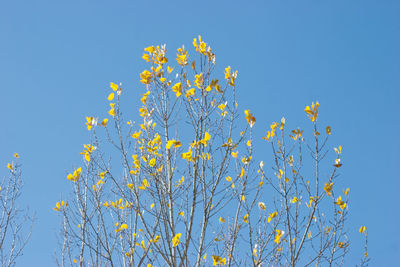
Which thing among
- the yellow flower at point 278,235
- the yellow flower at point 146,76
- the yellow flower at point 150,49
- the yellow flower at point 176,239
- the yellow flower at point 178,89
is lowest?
the yellow flower at point 176,239

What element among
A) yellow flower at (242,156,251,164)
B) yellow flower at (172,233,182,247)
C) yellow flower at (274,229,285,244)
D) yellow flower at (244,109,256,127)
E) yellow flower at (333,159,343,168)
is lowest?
yellow flower at (172,233,182,247)

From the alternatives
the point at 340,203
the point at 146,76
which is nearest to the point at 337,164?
the point at 340,203

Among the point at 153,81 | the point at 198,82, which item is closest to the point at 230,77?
the point at 198,82

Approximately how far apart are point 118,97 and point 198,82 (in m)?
0.83

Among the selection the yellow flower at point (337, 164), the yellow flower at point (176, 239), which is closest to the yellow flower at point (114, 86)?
the yellow flower at point (176, 239)

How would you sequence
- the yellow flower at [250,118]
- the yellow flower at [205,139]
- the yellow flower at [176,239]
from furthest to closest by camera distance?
the yellow flower at [250,118]
the yellow flower at [205,139]
the yellow flower at [176,239]

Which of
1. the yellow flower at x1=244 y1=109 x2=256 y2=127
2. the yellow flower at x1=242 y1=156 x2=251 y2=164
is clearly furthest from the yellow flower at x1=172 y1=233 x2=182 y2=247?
the yellow flower at x1=244 y1=109 x2=256 y2=127

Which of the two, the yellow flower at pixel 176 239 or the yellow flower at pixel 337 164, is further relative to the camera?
the yellow flower at pixel 337 164

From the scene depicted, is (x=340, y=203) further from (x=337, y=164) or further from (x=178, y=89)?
(x=178, y=89)

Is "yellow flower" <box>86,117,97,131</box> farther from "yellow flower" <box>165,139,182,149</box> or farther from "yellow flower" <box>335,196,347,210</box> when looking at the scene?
"yellow flower" <box>335,196,347,210</box>

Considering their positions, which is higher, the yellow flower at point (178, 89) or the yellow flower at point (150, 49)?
the yellow flower at point (150, 49)

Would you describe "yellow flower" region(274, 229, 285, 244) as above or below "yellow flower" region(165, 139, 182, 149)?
below

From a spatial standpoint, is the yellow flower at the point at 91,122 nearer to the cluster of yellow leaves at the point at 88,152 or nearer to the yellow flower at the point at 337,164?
the cluster of yellow leaves at the point at 88,152

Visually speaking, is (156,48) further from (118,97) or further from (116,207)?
(116,207)
